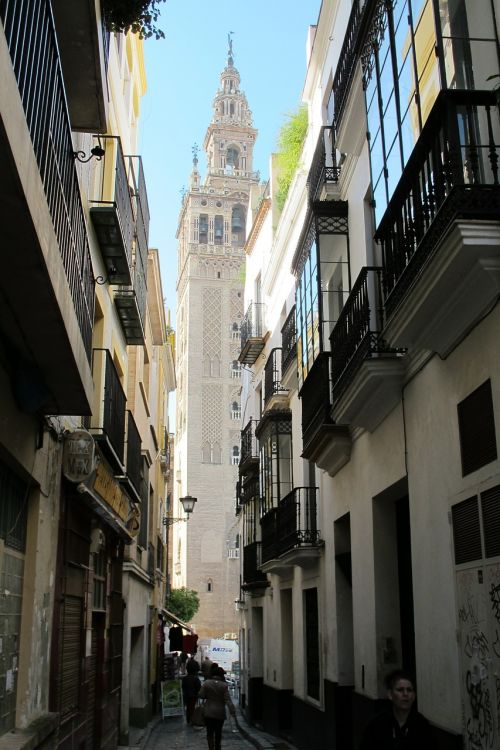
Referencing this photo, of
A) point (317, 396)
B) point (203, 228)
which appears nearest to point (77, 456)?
point (317, 396)

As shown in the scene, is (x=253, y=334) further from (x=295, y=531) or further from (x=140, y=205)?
(x=295, y=531)

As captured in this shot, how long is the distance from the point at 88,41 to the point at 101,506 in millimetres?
5364

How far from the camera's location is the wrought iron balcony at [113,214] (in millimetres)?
10938

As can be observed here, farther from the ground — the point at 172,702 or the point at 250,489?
the point at 250,489

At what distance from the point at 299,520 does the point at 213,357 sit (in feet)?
207

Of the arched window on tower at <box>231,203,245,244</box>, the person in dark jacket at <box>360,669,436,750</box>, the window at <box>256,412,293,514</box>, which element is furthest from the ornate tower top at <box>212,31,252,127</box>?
the person in dark jacket at <box>360,669,436,750</box>

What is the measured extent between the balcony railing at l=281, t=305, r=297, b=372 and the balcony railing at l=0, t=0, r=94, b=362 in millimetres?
8530

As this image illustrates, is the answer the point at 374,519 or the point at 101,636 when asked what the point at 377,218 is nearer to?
the point at 374,519

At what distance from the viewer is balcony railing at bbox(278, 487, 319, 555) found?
1441 centimetres

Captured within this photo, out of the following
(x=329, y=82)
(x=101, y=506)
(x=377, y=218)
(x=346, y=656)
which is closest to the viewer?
(x=377, y=218)

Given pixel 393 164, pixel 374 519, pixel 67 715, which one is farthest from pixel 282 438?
pixel 393 164

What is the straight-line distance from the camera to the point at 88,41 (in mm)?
7191

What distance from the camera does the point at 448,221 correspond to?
5.83 m

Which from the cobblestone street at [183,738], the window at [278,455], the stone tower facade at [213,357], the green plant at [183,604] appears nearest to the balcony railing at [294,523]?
the window at [278,455]
